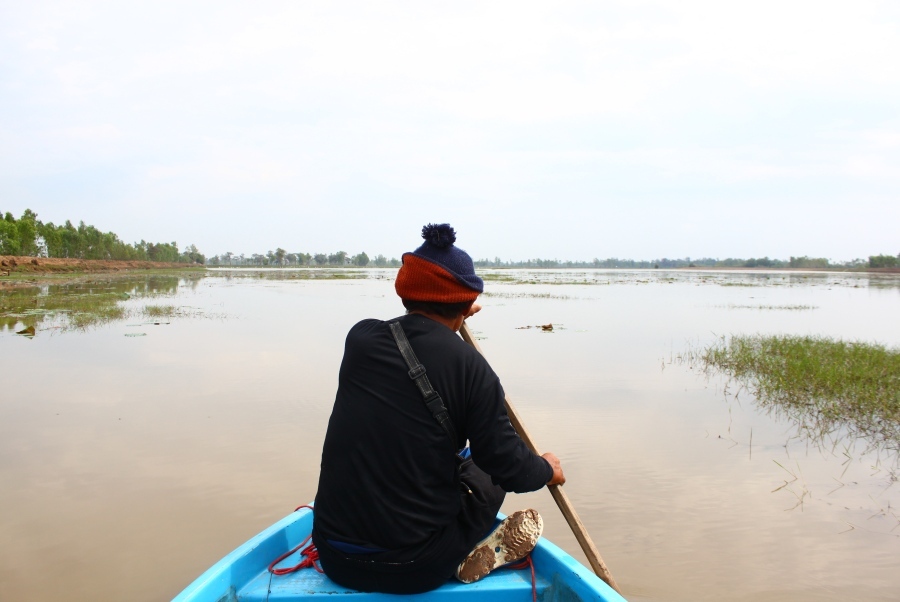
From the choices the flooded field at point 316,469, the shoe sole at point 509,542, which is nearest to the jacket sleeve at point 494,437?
the shoe sole at point 509,542

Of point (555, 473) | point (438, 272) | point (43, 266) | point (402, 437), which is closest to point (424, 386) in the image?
point (402, 437)

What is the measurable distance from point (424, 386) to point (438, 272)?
1.32 ft

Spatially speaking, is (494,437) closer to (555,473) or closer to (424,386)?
(424,386)

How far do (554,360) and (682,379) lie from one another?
6.65ft

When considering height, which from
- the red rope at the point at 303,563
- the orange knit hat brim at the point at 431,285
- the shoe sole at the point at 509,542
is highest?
the orange knit hat brim at the point at 431,285

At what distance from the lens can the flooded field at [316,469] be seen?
336 cm

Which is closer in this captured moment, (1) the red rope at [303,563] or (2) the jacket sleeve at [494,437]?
(2) the jacket sleeve at [494,437]

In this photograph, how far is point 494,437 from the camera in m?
1.90

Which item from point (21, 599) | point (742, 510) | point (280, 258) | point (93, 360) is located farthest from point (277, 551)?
point (280, 258)

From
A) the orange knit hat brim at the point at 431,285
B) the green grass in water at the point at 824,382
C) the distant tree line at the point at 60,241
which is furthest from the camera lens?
the distant tree line at the point at 60,241

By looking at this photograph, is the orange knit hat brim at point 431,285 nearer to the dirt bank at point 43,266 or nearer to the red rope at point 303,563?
the red rope at point 303,563

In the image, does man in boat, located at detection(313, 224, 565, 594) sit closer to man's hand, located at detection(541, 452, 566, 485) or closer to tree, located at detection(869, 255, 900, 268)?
man's hand, located at detection(541, 452, 566, 485)

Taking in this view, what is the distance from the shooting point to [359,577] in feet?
6.57

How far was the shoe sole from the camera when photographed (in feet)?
7.41
